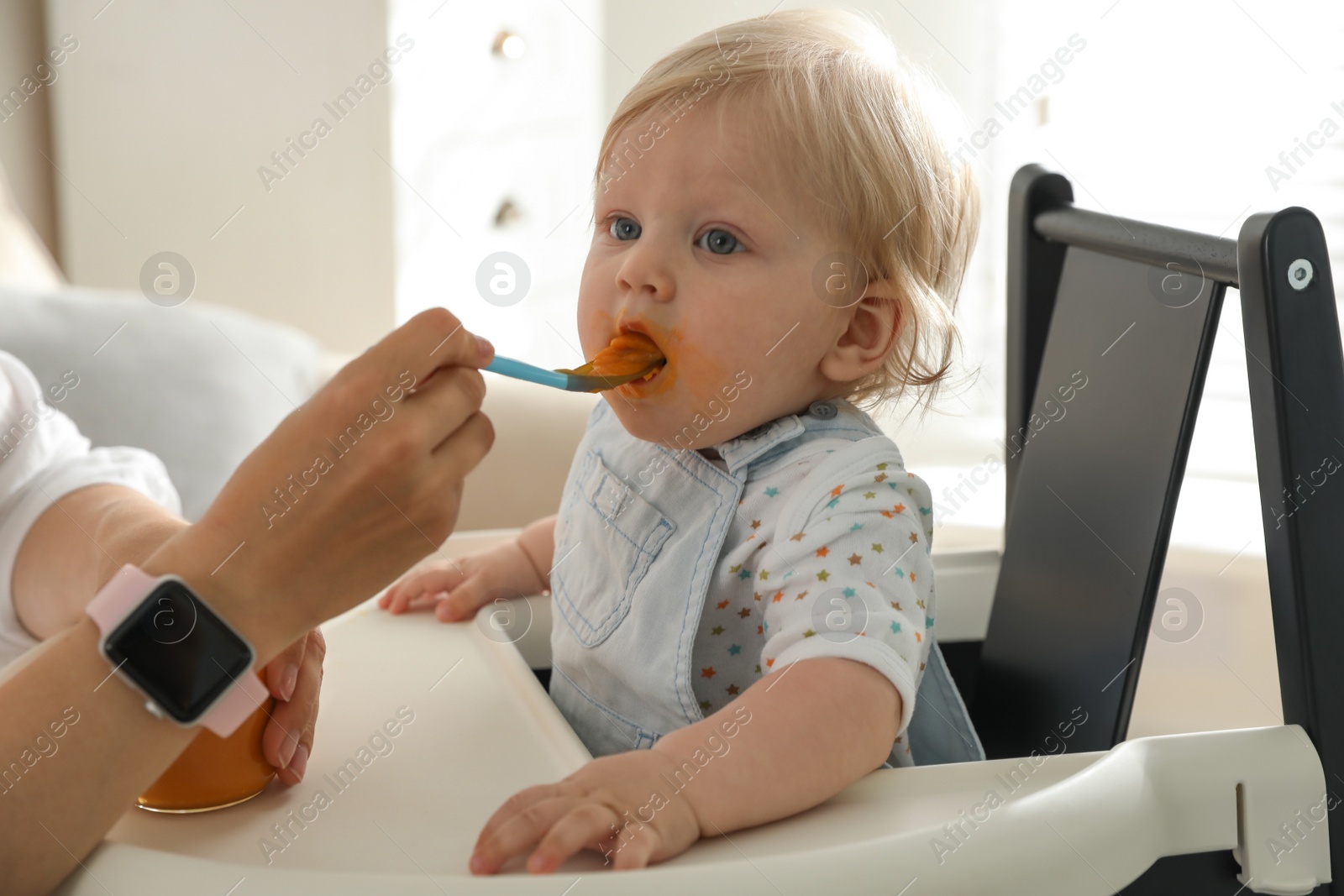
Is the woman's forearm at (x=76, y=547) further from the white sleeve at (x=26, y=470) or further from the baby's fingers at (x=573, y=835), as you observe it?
the baby's fingers at (x=573, y=835)

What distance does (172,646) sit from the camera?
463 millimetres

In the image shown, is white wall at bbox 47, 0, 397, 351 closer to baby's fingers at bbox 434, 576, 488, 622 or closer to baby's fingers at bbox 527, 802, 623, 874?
baby's fingers at bbox 434, 576, 488, 622

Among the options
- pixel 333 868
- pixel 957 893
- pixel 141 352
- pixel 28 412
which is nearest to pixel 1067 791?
pixel 957 893

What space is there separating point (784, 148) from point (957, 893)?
0.39 meters

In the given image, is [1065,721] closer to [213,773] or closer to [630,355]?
[630,355]

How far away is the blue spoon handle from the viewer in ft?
1.84

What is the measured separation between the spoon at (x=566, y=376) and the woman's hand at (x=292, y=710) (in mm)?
155

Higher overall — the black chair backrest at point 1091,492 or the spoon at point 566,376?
the spoon at point 566,376

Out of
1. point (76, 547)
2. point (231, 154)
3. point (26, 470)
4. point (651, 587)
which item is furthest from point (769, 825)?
point (231, 154)

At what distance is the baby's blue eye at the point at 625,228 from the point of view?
2.26 feet

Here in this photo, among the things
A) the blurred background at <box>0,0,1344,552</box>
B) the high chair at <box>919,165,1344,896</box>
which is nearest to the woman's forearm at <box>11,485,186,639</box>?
the high chair at <box>919,165,1344,896</box>

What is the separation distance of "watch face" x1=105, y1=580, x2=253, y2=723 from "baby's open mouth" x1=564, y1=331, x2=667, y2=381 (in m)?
0.25

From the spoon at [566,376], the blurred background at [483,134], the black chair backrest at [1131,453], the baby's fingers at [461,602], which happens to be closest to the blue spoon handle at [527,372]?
the spoon at [566,376]

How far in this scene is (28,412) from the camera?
0.87 metres
